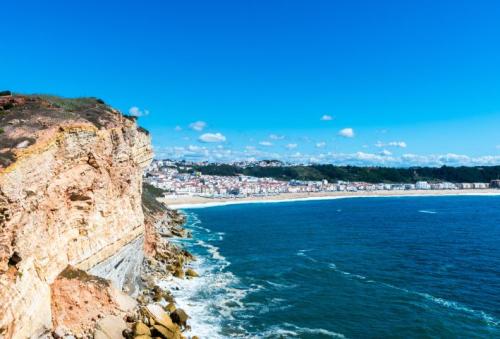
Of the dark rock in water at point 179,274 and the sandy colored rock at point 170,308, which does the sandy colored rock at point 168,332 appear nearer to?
the sandy colored rock at point 170,308

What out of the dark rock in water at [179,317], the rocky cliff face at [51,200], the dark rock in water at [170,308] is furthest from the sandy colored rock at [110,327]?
the dark rock in water at [170,308]

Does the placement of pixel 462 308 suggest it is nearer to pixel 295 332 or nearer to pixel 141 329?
pixel 295 332

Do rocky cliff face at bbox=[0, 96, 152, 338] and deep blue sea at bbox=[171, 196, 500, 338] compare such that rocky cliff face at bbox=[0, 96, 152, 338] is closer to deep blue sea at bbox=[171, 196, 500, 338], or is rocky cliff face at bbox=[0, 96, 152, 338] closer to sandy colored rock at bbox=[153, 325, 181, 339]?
sandy colored rock at bbox=[153, 325, 181, 339]

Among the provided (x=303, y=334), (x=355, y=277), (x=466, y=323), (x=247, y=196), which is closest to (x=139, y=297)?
(x=303, y=334)

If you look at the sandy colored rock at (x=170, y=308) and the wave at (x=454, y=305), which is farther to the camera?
the sandy colored rock at (x=170, y=308)

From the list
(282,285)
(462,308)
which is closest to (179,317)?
(282,285)
